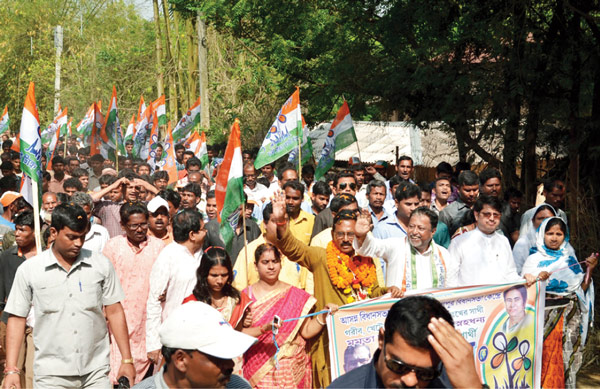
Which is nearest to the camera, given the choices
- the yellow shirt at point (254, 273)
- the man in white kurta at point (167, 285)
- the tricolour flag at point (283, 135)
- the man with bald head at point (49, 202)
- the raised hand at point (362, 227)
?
the raised hand at point (362, 227)

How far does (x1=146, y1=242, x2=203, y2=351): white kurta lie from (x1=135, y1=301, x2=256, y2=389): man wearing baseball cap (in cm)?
327

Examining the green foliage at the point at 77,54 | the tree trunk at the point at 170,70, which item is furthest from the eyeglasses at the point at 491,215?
the green foliage at the point at 77,54

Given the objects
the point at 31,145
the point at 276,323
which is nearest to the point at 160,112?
the point at 31,145

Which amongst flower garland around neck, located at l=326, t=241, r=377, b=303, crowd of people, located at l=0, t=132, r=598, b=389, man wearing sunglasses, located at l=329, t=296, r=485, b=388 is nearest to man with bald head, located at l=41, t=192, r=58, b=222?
crowd of people, located at l=0, t=132, r=598, b=389

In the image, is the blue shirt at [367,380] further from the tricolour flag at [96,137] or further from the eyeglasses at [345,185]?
Result: the tricolour flag at [96,137]

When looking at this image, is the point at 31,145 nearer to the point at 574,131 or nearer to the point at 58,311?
the point at 58,311

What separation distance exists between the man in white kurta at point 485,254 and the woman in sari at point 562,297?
268mm

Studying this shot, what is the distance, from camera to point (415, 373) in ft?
8.91

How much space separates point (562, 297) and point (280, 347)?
8.49ft

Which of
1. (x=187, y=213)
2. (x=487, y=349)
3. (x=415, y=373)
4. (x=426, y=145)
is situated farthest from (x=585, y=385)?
(x=426, y=145)

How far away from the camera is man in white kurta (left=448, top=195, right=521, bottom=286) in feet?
21.9

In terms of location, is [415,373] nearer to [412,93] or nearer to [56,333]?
[56,333]

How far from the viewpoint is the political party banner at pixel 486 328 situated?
5.85 metres

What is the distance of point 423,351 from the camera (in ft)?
8.99
